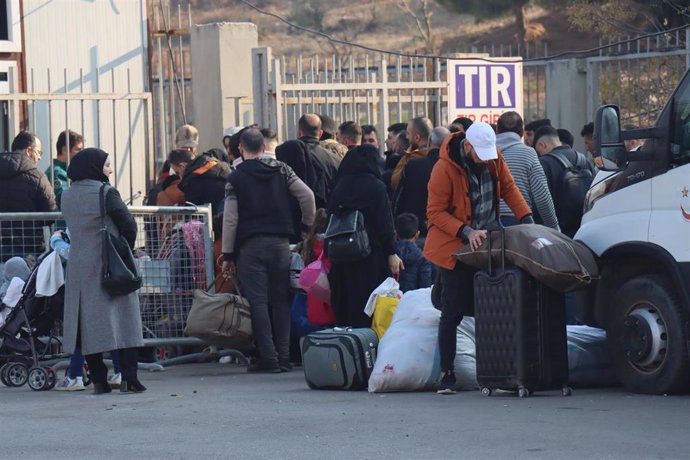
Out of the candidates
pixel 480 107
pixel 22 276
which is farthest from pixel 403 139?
pixel 22 276

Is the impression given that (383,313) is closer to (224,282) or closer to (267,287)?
(267,287)

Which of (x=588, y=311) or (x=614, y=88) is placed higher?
(x=614, y=88)

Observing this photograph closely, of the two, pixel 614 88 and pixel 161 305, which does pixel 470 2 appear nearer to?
pixel 614 88

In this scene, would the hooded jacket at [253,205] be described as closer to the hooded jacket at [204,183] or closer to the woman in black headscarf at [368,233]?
the woman in black headscarf at [368,233]

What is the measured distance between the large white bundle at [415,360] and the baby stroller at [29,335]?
8.31 feet

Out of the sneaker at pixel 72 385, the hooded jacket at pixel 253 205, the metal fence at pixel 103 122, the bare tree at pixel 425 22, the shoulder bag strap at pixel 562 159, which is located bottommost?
the sneaker at pixel 72 385

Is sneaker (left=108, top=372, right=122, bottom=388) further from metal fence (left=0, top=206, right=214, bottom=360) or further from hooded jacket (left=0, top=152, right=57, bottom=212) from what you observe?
hooded jacket (left=0, top=152, right=57, bottom=212)

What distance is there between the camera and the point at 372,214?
11.2 m

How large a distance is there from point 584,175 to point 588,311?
7.93ft

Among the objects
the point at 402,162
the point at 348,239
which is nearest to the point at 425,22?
the point at 402,162

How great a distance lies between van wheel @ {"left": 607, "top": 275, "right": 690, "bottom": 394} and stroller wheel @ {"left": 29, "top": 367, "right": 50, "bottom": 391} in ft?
13.6

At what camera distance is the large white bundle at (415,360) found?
9680mm

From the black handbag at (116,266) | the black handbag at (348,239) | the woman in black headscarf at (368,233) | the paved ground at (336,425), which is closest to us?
the paved ground at (336,425)

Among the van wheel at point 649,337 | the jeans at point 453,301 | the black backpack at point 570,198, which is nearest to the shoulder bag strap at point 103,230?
the jeans at point 453,301
